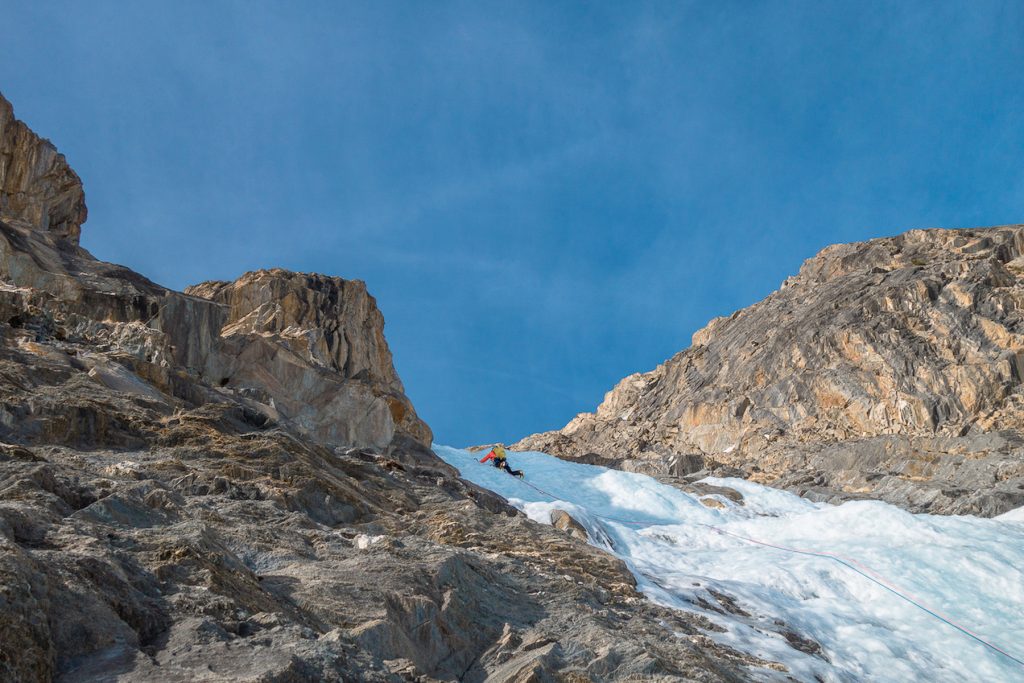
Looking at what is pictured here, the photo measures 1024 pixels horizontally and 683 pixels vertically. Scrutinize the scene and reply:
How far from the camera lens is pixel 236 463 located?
33.9ft

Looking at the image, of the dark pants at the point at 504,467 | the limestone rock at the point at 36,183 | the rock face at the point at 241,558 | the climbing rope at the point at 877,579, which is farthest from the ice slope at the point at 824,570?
the limestone rock at the point at 36,183

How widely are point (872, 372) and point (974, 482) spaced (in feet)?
56.4

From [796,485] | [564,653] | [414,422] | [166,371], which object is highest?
[414,422]

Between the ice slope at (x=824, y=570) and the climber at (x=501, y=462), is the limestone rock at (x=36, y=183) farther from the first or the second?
the ice slope at (x=824, y=570)

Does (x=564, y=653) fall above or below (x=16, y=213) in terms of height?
below

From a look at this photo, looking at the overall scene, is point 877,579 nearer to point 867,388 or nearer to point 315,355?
point 315,355

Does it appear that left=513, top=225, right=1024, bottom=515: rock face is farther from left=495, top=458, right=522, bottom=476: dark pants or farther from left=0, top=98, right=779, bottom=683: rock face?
left=0, top=98, right=779, bottom=683: rock face

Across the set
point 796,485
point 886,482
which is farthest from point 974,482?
point 796,485

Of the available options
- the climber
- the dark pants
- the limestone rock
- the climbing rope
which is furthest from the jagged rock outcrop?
the climbing rope

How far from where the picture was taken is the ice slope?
12698mm

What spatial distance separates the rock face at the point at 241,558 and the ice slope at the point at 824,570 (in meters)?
2.59

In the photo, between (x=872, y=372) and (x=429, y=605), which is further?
(x=872, y=372)

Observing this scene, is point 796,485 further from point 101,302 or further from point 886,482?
point 101,302

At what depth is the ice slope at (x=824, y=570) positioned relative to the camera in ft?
41.7
